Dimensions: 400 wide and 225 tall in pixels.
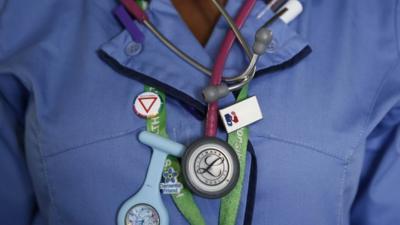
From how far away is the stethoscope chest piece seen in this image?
0.75 metres

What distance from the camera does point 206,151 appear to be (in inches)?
29.5

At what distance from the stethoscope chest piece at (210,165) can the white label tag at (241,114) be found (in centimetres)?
4

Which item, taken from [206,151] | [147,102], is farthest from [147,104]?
[206,151]

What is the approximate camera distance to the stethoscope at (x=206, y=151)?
746mm

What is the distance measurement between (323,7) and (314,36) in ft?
0.17

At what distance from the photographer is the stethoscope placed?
746mm

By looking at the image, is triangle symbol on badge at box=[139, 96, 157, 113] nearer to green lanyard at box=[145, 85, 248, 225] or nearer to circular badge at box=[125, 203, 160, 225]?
green lanyard at box=[145, 85, 248, 225]

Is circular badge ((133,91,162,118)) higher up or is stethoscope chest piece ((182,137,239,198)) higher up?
circular badge ((133,91,162,118))

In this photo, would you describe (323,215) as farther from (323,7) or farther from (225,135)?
(323,7)

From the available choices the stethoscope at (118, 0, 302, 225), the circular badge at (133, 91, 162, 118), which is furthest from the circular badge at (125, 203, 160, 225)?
the circular badge at (133, 91, 162, 118)

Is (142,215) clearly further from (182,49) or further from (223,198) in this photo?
(182,49)

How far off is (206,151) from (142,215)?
0.14 meters

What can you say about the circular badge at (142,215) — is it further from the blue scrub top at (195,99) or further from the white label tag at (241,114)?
the white label tag at (241,114)

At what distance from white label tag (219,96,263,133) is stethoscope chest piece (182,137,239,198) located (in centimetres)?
4
